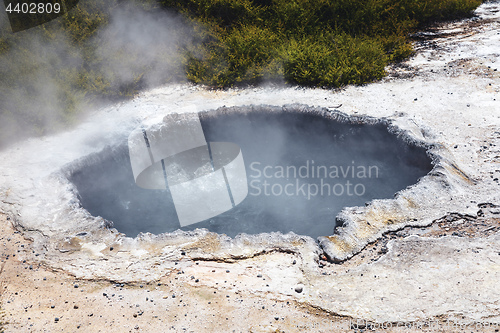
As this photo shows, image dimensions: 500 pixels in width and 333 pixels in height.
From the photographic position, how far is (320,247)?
5645 millimetres

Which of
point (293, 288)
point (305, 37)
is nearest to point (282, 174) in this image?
point (293, 288)

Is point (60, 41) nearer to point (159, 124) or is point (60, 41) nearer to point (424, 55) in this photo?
point (159, 124)

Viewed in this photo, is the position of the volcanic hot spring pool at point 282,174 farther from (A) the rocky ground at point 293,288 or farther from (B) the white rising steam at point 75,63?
(B) the white rising steam at point 75,63

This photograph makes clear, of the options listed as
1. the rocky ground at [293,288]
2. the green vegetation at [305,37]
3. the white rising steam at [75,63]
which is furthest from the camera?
the green vegetation at [305,37]

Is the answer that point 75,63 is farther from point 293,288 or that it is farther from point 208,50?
point 293,288

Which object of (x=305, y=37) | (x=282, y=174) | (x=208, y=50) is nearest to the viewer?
(x=282, y=174)

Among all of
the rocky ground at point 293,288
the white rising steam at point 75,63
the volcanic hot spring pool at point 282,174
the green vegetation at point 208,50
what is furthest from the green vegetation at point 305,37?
the rocky ground at point 293,288

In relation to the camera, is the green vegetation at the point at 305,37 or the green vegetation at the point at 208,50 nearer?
the green vegetation at the point at 208,50

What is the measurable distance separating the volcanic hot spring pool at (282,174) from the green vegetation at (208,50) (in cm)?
158

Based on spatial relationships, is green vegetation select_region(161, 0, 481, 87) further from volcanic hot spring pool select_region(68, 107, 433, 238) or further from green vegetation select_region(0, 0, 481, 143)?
volcanic hot spring pool select_region(68, 107, 433, 238)

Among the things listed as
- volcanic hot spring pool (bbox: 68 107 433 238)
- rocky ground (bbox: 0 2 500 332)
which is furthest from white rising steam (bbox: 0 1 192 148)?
rocky ground (bbox: 0 2 500 332)

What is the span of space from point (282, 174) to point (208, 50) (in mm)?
4454

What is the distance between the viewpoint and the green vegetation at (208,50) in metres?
9.24

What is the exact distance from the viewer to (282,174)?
8219 millimetres
